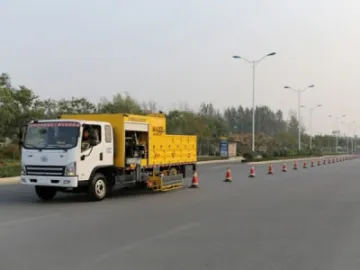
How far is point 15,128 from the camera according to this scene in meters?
38.6

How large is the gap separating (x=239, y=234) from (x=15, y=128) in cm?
3163

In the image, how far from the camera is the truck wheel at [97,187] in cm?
1548

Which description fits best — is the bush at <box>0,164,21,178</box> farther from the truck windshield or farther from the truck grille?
the truck grille

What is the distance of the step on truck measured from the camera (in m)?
15.0

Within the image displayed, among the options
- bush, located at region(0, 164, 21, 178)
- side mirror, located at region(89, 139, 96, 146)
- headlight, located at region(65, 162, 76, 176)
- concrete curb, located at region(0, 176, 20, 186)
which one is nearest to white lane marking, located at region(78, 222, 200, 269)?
headlight, located at region(65, 162, 76, 176)

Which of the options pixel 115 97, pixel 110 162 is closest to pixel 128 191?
pixel 110 162

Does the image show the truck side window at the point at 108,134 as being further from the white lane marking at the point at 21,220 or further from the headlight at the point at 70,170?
the white lane marking at the point at 21,220

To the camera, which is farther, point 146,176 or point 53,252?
point 146,176

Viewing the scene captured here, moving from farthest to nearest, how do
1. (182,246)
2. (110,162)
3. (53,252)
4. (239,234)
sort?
(110,162)
(239,234)
(182,246)
(53,252)

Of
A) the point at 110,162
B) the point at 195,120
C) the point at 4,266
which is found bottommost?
the point at 4,266

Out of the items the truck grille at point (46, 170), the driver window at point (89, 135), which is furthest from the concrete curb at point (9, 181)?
the driver window at point (89, 135)

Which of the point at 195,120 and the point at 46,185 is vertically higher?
the point at 195,120

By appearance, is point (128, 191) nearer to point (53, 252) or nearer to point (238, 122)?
point (53, 252)

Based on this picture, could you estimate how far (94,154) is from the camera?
1559cm
